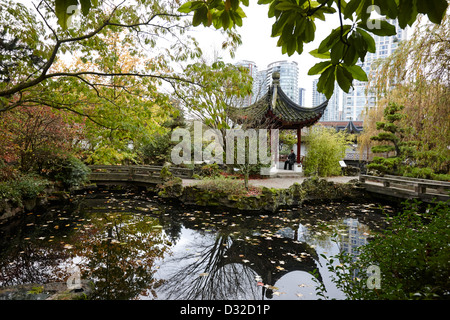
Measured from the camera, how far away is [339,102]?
4581 centimetres

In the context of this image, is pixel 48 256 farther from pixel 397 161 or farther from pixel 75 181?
pixel 397 161

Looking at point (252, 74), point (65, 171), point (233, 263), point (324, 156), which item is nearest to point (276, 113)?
point (324, 156)

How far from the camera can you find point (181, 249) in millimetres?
4395

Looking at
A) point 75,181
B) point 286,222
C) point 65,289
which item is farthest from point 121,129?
point 75,181

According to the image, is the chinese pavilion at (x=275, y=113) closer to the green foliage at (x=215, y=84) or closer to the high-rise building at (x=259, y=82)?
the high-rise building at (x=259, y=82)

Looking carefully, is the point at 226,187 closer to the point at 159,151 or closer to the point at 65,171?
the point at 65,171

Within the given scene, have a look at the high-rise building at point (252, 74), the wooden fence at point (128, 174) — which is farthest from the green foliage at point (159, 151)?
the high-rise building at point (252, 74)

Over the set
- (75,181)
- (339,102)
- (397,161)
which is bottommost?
(75,181)

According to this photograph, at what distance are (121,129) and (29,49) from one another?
1.87 m

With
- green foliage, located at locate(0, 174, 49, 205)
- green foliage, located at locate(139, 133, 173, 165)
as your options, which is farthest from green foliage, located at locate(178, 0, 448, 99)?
green foliage, located at locate(139, 133, 173, 165)

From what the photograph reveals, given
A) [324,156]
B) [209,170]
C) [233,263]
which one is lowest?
[233,263]

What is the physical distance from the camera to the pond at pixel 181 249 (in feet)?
10.2

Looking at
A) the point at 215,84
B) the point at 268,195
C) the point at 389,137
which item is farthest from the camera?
the point at 389,137

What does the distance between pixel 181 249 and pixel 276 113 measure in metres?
9.17
